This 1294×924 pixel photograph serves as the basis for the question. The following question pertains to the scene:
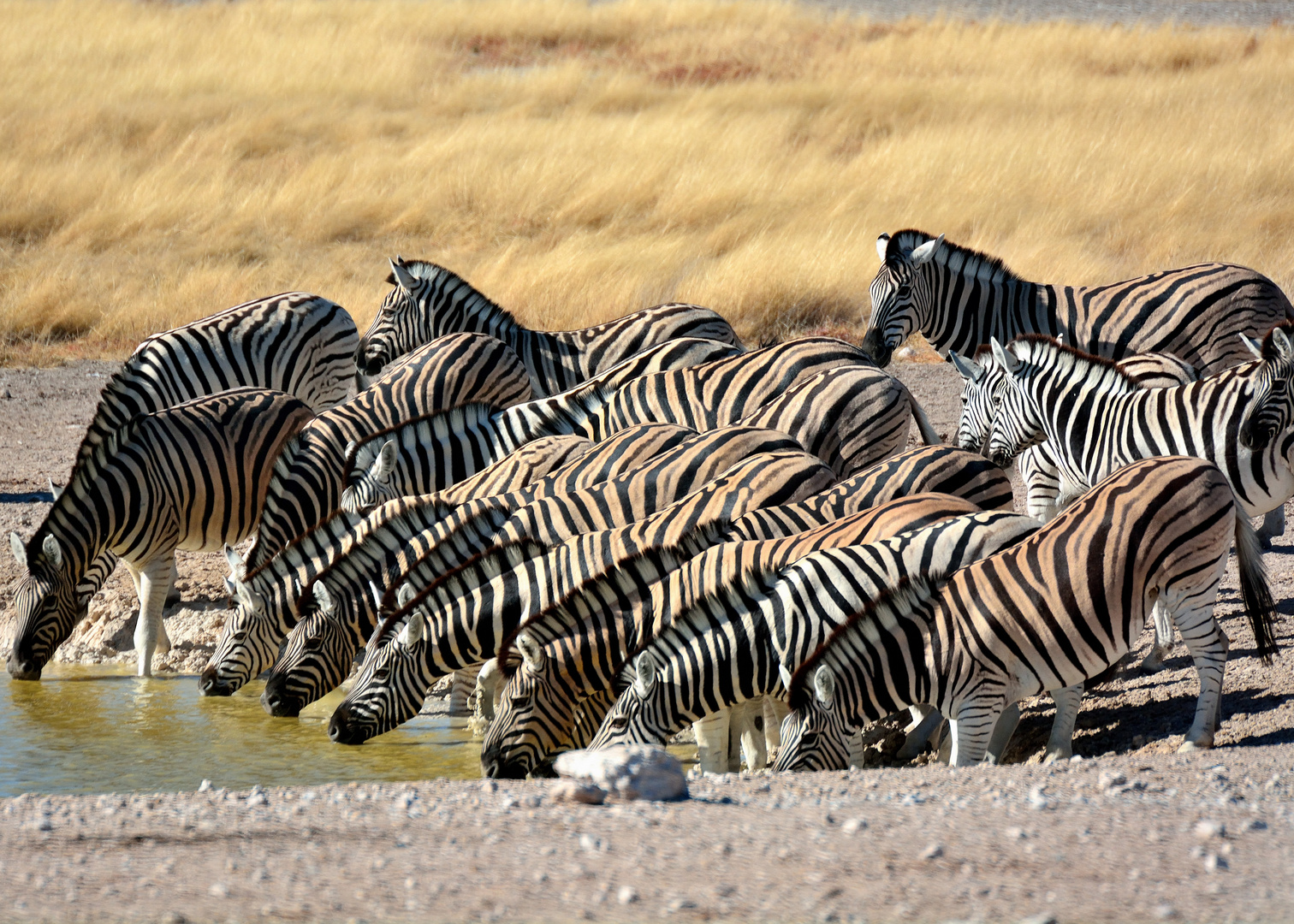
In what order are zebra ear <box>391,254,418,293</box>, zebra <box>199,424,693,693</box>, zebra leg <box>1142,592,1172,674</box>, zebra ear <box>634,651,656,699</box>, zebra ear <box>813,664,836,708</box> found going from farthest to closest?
zebra ear <box>391,254,418,293</box>, zebra <box>199,424,693,693</box>, zebra leg <box>1142,592,1172,674</box>, zebra ear <box>634,651,656,699</box>, zebra ear <box>813,664,836,708</box>

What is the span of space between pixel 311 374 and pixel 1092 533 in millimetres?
6920

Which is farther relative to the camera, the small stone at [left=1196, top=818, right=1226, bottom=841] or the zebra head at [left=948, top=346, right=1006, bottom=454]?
the zebra head at [left=948, top=346, right=1006, bottom=454]

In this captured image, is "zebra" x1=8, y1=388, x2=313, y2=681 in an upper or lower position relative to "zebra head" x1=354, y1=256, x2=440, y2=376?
lower

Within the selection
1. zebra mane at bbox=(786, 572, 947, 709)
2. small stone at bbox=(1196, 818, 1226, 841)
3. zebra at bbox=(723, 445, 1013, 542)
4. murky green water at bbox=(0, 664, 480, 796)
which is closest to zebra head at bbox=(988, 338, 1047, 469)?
zebra at bbox=(723, 445, 1013, 542)

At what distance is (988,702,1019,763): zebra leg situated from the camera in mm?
6711

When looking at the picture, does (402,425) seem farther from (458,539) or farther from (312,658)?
(312,658)

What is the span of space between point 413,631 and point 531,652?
33.5 inches

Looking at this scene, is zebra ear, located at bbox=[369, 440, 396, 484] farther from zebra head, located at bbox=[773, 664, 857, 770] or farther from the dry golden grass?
the dry golden grass

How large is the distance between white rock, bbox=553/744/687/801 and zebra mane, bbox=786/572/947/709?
1.07 metres

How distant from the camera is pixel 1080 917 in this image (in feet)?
12.6

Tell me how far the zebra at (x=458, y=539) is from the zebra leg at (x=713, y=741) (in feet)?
4.32

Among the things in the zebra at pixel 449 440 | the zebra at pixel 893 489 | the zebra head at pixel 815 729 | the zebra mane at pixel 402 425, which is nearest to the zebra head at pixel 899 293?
the zebra at pixel 449 440

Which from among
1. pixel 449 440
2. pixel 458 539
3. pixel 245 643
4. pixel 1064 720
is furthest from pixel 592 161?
pixel 1064 720

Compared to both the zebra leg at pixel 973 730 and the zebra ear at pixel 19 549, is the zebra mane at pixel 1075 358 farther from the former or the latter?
the zebra ear at pixel 19 549
